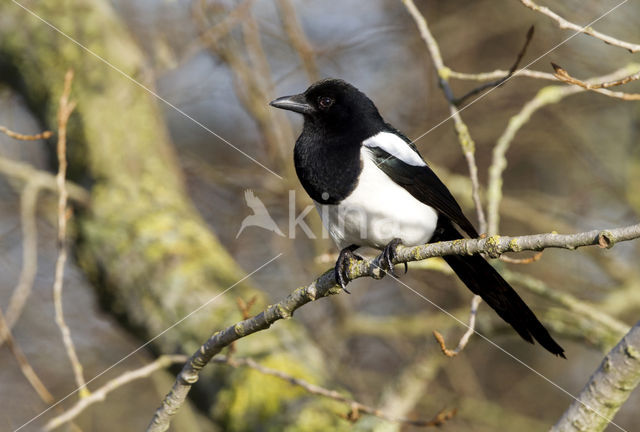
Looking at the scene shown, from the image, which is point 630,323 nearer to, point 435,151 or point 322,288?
point 435,151

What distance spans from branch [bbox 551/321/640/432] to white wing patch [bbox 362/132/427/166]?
1.15m

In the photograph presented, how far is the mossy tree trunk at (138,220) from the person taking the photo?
3.27 metres

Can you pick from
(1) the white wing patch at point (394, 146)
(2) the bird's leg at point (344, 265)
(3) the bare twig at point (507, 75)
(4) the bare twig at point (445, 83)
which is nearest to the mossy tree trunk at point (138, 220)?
(2) the bird's leg at point (344, 265)

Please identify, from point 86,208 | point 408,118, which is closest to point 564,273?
point 408,118

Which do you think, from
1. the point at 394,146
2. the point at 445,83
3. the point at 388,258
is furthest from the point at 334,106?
the point at 388,258

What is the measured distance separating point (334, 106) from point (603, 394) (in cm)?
163

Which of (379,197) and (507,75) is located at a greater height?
(507,75)

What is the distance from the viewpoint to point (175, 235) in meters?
4.00

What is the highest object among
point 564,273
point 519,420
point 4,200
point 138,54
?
point 138,54

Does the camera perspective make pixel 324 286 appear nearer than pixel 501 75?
Yes

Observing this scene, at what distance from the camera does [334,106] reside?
10.4 ft

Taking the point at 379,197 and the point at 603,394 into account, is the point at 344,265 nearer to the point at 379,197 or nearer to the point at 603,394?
the point at 379,197

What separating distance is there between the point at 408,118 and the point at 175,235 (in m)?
2.44

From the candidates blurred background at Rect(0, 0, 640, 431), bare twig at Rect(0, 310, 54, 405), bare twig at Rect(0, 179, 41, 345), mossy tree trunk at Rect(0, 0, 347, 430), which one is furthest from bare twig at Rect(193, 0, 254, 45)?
bare twig at Rect(0, 310, 54, 405)
